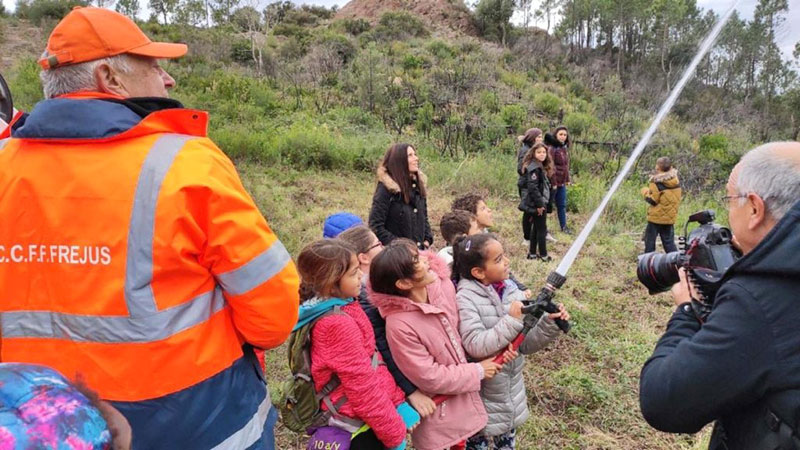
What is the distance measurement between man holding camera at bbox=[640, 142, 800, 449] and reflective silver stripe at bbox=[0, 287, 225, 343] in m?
1.29

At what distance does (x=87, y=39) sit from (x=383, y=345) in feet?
5.50

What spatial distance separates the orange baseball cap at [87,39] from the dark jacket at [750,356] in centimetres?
175

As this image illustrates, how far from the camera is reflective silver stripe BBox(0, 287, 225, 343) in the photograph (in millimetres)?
1329

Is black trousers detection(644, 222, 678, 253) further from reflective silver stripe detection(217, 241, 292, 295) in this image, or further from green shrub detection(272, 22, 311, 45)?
green shrub detection(272, 22, 311, 45)

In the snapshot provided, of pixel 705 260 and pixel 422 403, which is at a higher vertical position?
pixel 705 260

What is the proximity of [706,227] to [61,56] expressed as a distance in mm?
2018

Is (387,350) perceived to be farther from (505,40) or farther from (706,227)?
(505,40)

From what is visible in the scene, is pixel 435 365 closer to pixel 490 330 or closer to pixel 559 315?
pixel 490 330

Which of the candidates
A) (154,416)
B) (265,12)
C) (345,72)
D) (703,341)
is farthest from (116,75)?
(265,12)

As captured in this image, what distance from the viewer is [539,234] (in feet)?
21.0

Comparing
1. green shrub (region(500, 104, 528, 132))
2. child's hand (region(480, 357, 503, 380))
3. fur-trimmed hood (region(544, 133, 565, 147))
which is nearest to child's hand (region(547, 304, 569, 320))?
child's hand (region(480, 357, 503, 380))

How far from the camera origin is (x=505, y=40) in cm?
3484

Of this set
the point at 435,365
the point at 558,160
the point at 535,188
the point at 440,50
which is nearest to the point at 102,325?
the point at 435,365

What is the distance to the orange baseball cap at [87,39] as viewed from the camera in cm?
142
